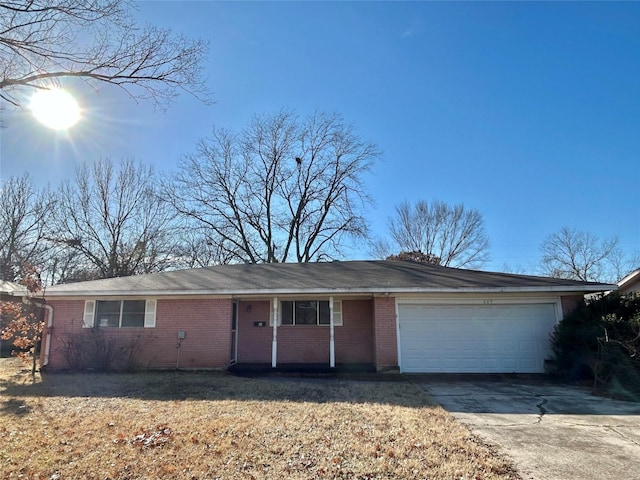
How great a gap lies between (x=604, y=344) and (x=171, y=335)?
11576mm

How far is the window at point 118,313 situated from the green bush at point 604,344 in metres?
11.9

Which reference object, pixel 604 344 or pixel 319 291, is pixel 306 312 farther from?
pixel 604 344

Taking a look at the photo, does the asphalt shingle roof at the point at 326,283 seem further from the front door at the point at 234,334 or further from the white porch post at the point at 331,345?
the front door at the point at 234,334

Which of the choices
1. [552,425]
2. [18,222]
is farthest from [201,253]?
[552,425]

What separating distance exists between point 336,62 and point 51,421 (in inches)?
402

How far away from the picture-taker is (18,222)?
82.6 feet

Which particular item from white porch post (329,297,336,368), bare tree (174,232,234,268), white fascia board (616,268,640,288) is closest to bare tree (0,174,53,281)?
bare tree (174,232,234,268)

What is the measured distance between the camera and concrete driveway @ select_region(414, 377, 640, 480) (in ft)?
13.8

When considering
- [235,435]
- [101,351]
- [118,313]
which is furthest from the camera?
[118,313]

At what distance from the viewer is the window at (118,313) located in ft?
39.3

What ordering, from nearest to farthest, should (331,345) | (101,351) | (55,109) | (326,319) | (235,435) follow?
(235,435)
(55,109)
(101,351)
(331,345)
(326,319)

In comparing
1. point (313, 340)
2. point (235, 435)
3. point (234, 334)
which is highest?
point (234, 334)

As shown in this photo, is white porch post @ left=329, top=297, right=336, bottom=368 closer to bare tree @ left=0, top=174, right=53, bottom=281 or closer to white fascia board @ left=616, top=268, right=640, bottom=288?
white fascia board @ left=616, top=268, right=640, bottom=288

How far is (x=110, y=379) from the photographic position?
32.6 ft
